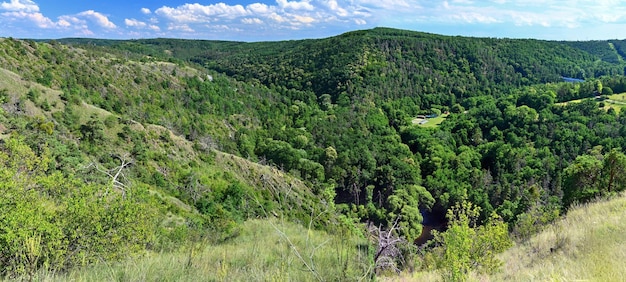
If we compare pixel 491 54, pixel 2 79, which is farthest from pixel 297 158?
pixel 491 54

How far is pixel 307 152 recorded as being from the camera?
6794 centimetres

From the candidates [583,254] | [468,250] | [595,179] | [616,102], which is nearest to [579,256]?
[583,254]

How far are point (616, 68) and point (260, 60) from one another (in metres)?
146

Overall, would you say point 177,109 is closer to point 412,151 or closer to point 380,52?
point 412,151

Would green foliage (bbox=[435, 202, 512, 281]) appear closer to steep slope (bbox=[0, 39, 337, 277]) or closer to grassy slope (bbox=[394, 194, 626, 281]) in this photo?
grassy slope (bbox=[394, 194, 626, 281])

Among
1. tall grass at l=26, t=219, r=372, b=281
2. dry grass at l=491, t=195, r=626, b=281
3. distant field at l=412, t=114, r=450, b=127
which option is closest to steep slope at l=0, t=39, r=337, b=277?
tall grass at l=26, t=219, r=372, b=281

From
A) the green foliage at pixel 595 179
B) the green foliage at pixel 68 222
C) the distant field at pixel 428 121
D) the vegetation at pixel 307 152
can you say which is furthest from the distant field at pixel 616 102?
the green foliage at pixel 68 222

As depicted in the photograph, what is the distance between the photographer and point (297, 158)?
6150 cm

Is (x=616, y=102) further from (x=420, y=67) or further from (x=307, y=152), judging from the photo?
(x=307, y=152)

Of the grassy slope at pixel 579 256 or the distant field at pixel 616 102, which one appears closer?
the grassy slope at pixel 579 256

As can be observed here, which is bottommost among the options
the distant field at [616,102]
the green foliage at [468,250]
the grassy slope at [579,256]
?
the distant field at [616,102]

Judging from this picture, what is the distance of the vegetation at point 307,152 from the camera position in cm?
686

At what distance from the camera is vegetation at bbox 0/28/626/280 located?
22.5ft

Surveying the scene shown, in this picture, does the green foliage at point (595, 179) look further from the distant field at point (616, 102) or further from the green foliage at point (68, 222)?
the distant field at point (616, 102)
